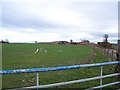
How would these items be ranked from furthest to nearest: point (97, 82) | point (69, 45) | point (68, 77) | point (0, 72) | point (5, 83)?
point (69, 45)
point (68, 77)
point (97, 82)
point (5, 83)
point (0, 72)

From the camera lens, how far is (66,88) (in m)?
7.40

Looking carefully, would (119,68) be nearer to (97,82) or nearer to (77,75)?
(97,82)

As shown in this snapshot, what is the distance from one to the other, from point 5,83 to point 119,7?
4163mm

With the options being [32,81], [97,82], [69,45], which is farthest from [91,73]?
[69,45]

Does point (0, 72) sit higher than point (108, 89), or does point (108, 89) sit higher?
point (0, 72)

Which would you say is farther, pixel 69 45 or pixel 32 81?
pixel 69 45

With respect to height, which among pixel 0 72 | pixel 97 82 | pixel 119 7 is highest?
pixel 119 7

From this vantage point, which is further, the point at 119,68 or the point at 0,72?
the point at 119,68

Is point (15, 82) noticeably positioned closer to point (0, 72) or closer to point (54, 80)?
point (54, 80)

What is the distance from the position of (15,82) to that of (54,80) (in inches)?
54.0

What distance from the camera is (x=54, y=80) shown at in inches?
356

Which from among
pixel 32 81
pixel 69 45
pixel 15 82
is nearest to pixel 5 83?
pixel 15 82

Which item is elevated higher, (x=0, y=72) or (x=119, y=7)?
(x=119, y=7)

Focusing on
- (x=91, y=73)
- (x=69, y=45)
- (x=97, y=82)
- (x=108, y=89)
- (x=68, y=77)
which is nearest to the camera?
(x=108, y=89)
